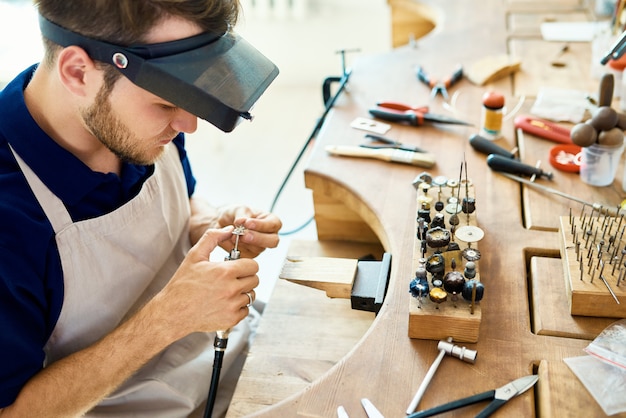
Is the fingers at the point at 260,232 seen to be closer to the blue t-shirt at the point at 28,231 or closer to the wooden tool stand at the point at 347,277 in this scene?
the wooden tool stand at the point at 347,277

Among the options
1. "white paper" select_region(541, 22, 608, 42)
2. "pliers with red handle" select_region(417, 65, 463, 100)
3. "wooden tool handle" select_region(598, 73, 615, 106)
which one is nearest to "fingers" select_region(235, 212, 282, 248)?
"pliers with red handle" select_region(417, 65, 463, 100)

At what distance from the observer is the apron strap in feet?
3.62

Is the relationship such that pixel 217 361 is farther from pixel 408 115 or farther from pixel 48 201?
pixel 408 115

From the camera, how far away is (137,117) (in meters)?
1.11

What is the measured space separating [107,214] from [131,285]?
17cm

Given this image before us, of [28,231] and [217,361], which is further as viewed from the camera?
[217,361]

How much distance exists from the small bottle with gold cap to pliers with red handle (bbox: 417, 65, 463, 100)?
246 millimetres

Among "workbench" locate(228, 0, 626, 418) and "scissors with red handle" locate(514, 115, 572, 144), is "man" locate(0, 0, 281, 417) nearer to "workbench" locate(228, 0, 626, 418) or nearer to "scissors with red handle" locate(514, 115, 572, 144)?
"workbench" locate(228, 0, 626, 418)

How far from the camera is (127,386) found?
→ 1.26 metres

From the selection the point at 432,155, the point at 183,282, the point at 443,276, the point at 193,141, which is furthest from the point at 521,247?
the point at 193,141

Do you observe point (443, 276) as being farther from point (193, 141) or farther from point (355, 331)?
point (193, 141)

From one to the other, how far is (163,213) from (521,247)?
805 mm

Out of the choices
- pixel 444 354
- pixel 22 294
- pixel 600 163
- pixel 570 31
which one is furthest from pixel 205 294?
pixel 570 31

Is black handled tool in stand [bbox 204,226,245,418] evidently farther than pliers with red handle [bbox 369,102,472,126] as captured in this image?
No
